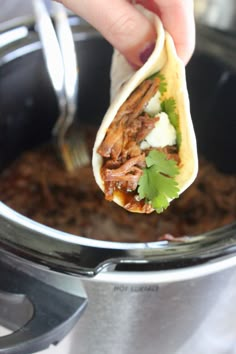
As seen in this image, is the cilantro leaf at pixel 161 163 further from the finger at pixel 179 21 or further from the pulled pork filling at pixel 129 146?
the finger at pixel 179 21

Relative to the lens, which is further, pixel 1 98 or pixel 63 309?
pixel 1 98

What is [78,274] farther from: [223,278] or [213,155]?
[213,155]

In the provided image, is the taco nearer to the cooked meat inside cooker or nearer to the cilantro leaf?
the cilantro leaf

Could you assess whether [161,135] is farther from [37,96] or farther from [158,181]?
[37,96]

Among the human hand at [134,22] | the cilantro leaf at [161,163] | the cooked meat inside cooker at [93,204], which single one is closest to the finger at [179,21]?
the human hand at [134,22]


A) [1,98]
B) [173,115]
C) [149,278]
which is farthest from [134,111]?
[1,98]

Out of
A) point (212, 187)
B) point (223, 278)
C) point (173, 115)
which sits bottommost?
point (212, 187)

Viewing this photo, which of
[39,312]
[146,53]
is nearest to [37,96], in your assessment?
[146,53]

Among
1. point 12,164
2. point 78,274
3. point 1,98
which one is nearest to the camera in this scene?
point 78,274
